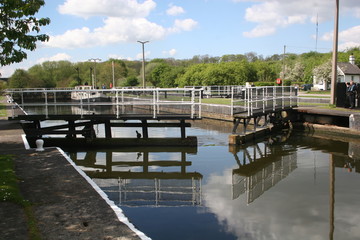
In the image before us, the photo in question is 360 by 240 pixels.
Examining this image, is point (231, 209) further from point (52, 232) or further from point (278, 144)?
point (278, 144)

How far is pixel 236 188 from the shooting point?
34.8 ft

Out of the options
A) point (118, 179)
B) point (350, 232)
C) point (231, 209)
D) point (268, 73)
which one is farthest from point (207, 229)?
point (268, 73)

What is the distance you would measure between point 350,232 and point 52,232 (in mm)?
5731

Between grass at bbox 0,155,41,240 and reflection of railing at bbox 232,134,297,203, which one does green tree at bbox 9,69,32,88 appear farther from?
grass at bbox 0,155,41,240

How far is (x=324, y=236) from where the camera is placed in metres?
7.19

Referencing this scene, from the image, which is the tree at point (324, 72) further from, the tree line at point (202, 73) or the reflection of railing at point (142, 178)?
the reflection of railing at point (142, 178)

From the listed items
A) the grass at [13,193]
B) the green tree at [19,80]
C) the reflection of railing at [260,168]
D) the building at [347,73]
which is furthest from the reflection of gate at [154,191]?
the green tree at [19,80]

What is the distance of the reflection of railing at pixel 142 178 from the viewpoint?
9383 millimetres

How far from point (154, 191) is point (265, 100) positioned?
11191 millimetres

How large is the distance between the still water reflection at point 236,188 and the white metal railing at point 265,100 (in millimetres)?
1967

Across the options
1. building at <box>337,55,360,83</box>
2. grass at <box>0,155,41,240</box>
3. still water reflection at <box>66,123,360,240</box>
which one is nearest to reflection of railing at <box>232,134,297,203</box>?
still water reflection at <box>66,123,360,240</box>

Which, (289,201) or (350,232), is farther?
(289,201)

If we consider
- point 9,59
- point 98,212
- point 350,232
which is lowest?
point 350,232

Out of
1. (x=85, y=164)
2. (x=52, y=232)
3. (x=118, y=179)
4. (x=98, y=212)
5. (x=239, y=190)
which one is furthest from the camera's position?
(x=85, y=164)
